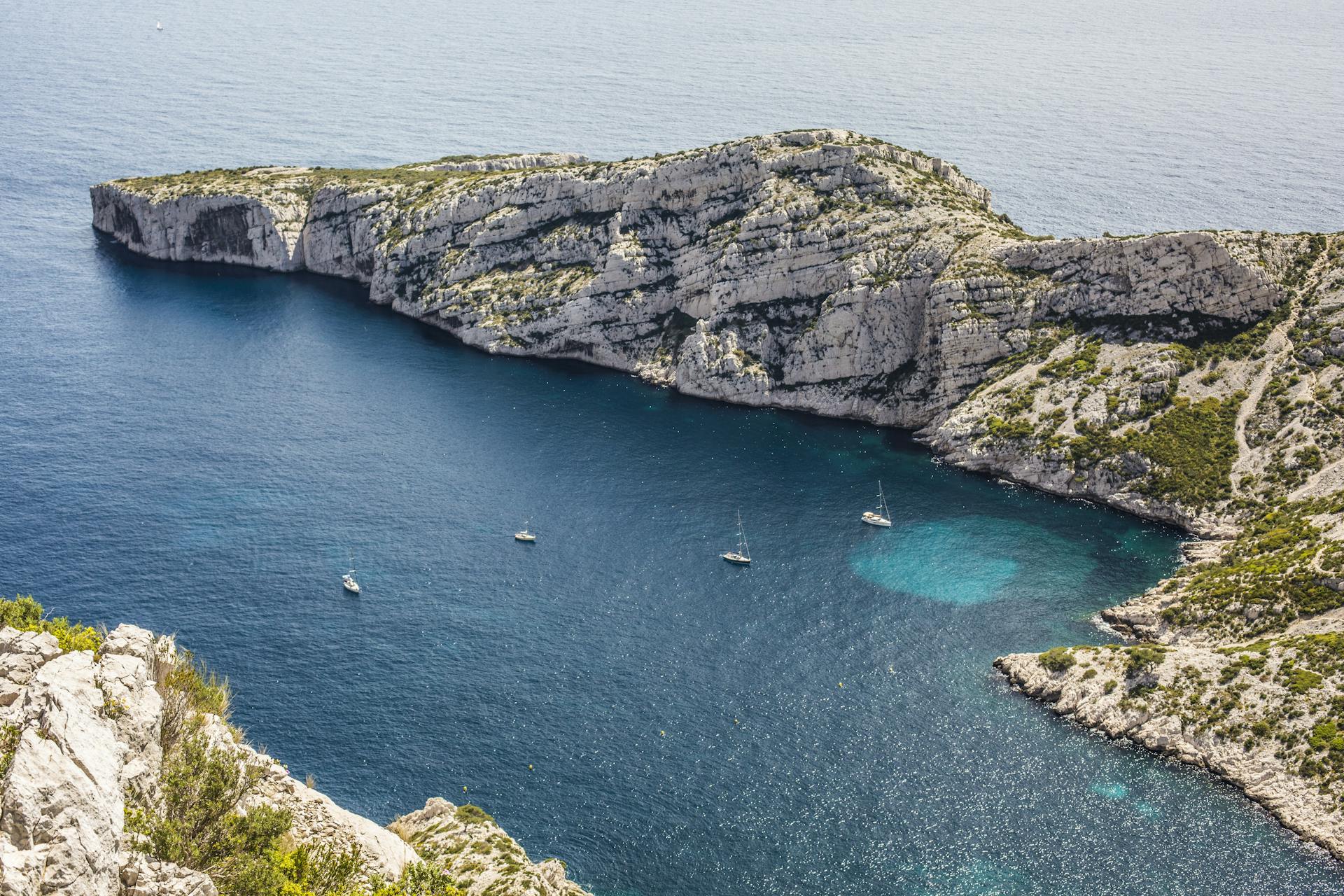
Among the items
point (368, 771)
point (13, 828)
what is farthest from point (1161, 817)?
point (13, 828)

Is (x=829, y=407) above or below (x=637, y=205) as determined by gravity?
below

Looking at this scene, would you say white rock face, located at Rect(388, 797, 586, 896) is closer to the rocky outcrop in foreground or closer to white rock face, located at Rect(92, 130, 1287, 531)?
the rocky outcrop in foreground

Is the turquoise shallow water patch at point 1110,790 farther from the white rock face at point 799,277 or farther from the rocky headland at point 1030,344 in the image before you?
the white rock face at point 799,277

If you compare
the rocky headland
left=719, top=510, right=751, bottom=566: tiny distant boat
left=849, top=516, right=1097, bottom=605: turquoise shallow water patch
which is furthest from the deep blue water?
the rocky headland

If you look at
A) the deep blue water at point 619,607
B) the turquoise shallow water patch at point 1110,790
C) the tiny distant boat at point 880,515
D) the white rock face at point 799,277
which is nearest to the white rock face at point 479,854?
the deep blue water at point 619,607

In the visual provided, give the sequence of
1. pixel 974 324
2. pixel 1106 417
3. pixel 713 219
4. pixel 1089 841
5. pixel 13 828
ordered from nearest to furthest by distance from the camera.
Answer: pixel 13 828 < pixel 1089 841 < pixel 1106 417 < pixel 974 324 < pixel 713 219

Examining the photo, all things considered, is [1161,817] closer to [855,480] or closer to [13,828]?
[855,480]
